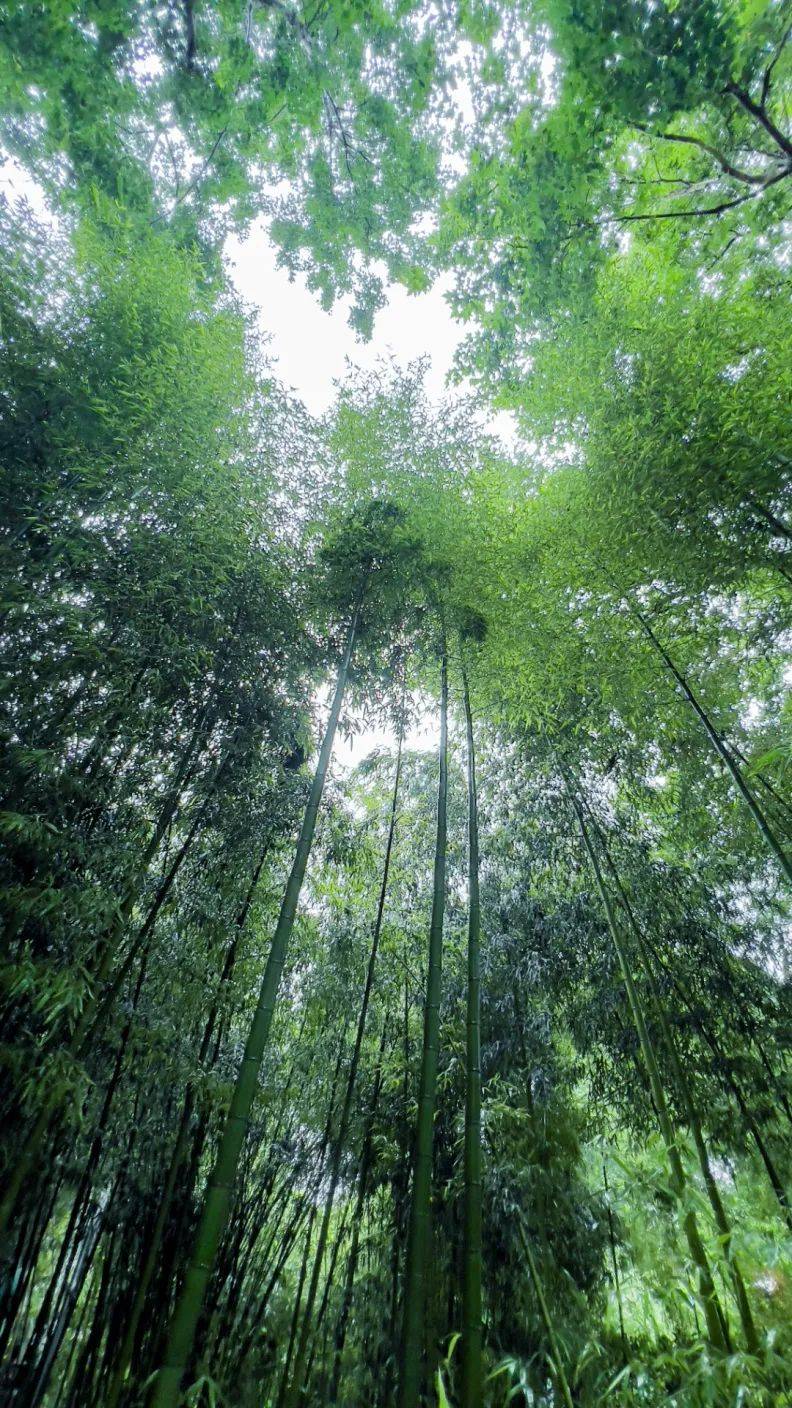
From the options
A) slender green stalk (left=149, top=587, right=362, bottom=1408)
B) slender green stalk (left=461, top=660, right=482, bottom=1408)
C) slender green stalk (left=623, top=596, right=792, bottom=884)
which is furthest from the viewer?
slender green stalk (left=623, top=596, right=792, bottom=884)

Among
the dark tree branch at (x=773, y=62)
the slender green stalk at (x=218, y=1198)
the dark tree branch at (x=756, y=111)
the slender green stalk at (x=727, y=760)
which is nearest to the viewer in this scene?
the slender green stalk at (x=218, y=1198)

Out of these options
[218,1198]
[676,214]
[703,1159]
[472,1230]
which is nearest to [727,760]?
[703,1159]

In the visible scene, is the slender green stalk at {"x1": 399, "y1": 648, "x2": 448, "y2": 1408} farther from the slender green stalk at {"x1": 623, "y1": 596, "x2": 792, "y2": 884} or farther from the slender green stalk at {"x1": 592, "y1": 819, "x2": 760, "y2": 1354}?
the slender green stalk at {"x1": 623, "y1": 596, "x2": 792, "y2": 884}

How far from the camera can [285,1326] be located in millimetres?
2951

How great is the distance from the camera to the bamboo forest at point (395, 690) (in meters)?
2.10

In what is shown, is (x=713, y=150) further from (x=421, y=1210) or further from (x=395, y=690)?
(x=421, y=1210)

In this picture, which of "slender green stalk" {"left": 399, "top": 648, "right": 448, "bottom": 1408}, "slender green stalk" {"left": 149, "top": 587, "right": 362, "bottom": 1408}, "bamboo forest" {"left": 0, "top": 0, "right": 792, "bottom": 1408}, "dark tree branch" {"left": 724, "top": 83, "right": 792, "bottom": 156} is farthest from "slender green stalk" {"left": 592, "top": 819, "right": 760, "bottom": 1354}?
"dark tree branch" {"left": 724, "top": 83, "right": 792, "bottom": 156}

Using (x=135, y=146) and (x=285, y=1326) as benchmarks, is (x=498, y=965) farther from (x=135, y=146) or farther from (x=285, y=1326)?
(x=135, y=146)

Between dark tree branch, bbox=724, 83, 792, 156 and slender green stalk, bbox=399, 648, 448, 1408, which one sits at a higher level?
dark tree branch, bbox=724, 83, 792, 156

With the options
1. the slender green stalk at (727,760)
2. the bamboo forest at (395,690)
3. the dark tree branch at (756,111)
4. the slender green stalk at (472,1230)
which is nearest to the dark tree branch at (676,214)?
the bamboo forest at (395,690)

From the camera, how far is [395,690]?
4344 mm

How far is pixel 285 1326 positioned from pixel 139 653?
11.4ft

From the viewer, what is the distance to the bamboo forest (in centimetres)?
210

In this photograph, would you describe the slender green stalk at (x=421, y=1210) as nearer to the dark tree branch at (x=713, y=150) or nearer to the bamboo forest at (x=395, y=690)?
the bamboo forest at (x=395, y=690)
